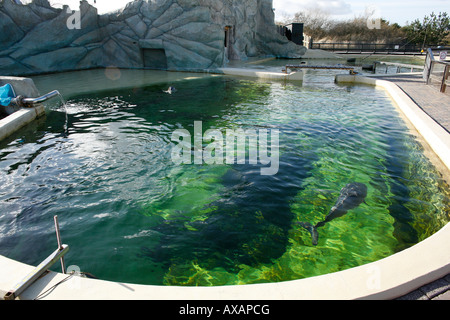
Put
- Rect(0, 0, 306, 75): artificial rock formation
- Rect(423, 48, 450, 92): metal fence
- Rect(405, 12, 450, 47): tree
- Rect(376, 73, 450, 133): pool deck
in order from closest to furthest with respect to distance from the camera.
→ Rect(376, 73, 450, 133): pool deck → Rect(423, 48, 450, 92): metal fence → Rect(0, 0, 306, 75): artificial rock formation → Rect(405, 12, 450, 47): tree

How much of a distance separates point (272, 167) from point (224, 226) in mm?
2261

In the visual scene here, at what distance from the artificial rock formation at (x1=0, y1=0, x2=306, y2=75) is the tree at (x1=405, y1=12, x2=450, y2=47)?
34.0 metres

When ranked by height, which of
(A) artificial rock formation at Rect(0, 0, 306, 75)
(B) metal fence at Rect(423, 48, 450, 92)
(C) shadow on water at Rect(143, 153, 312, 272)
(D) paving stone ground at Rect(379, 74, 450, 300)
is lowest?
(C) shadow on water at Rect(143, 153, 312, 272)

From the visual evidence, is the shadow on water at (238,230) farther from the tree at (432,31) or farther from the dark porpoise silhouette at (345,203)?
the tree at (432,31)

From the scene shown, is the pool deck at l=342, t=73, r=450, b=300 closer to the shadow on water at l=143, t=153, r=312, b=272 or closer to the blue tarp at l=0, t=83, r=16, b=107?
the shadow on water at l=143, t=153, r=312, b=272

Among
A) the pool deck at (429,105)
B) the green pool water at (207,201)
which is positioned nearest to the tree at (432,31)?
the pool deck at (429,105)

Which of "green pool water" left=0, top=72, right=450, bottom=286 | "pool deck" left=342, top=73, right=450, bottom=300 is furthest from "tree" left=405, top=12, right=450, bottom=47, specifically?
"green pool water" left=0, top=72, right=450, bottom=286

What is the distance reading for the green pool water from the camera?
3641mm

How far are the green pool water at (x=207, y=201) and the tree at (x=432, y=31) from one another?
43.2 meters

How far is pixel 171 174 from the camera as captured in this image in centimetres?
581

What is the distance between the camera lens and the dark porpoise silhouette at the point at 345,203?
423 centimetres
